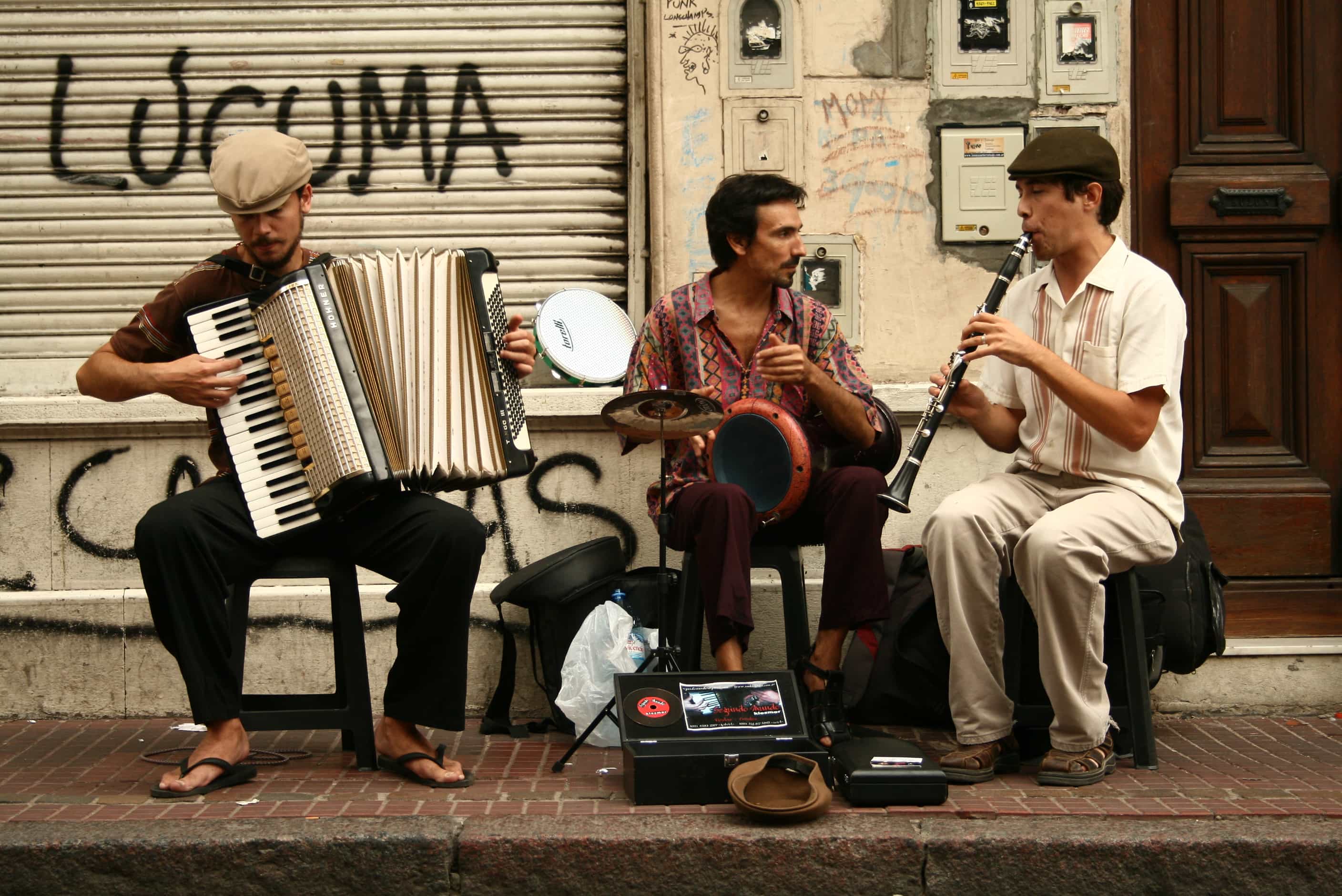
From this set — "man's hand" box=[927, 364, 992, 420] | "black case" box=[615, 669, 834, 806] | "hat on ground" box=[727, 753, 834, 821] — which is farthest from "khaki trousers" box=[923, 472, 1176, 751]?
"hat on ground" box=[727, 753, 834, 821]

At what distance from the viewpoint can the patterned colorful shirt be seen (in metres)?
4.37

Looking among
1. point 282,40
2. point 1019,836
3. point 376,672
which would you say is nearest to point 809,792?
point 1019,836

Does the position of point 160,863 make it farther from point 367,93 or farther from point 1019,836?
point 367,93

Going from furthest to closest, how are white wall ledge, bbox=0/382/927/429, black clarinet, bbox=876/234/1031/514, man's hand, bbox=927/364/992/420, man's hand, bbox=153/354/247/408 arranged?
1. white wall ledge, bbox=0/382/927/429
2. man's hand, bbox=927/364/992/420
3. black clarinet, bbox=876/234/1031/514
4. man's hand, bbox=153/354/247/408

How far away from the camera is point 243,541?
12.4ft

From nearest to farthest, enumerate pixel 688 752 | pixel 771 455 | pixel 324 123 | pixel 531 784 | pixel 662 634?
pixel 688 752
pixel 531 784
pixel 662 634
pixel 771 455
pixel 324 123

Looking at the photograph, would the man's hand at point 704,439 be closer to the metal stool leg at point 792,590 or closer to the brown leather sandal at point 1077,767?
the metal stool leg at point 792,590

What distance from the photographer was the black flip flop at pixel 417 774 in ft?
12.2

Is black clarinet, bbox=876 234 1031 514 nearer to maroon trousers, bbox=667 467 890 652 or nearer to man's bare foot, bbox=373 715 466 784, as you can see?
maroon trousers, bbox=667 467 890 652

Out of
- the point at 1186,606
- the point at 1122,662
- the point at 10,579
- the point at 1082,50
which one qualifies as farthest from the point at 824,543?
the point at 10,579

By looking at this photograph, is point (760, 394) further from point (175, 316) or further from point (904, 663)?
point (175, 316)

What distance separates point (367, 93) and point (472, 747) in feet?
8.08

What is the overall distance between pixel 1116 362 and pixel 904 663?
108cm

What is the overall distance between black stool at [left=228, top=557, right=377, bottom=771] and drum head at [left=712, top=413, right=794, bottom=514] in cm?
109
